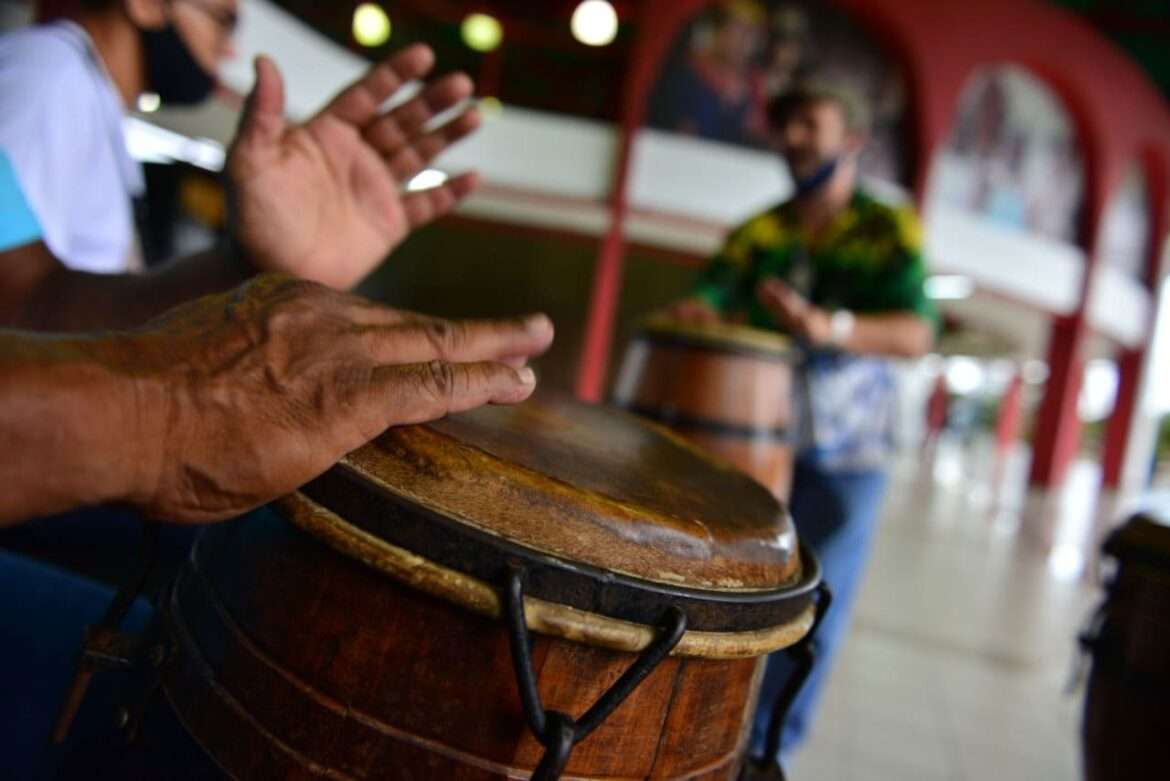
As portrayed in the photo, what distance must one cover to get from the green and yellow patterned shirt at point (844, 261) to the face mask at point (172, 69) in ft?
4.74

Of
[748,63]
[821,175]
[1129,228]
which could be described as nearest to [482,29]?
[748,63]

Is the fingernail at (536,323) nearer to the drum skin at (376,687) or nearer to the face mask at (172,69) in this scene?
Answer: the drum skin at (376,687)

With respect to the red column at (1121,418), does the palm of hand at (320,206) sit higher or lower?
higher

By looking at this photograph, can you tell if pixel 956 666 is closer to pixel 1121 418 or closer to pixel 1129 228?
pixel 1129 228

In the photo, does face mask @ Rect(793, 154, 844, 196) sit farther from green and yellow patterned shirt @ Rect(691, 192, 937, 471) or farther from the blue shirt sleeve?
A: the blue shirt sleeve

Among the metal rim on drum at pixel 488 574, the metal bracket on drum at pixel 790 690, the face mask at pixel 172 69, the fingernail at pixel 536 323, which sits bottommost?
the metal bracket on drum at pixel 790 690

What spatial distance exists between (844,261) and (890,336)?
0.86 ft

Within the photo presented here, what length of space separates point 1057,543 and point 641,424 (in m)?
7.14

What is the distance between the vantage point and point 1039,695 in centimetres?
294

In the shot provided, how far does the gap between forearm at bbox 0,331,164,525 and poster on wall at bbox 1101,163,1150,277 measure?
14875mm

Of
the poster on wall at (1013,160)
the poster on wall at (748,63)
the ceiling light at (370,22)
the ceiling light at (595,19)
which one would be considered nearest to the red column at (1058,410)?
the poster on wall at (1013,160)

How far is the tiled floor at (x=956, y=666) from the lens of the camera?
230 centimetres

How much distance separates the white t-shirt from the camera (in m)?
1.20

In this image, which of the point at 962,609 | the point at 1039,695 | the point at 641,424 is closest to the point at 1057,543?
the point at 962,609
